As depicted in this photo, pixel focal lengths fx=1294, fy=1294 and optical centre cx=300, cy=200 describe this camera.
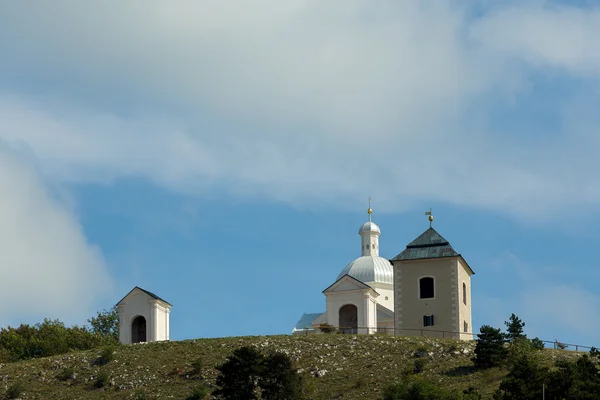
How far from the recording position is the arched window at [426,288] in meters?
85.7

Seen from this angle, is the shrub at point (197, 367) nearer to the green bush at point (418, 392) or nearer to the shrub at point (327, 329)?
the green bush at point (418, 392)

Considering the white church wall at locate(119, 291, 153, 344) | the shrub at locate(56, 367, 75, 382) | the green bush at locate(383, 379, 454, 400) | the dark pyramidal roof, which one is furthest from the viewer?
the white church wall at locate(119, 291, 153, 344)

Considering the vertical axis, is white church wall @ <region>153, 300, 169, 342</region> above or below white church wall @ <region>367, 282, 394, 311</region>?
below

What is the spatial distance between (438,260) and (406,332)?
5321 mm

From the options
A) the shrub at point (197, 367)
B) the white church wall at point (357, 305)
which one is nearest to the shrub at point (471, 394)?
the shrub at point (197, 367)

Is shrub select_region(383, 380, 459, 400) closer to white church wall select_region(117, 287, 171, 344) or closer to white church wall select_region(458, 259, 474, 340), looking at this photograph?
white church wall select_region(458, 259, 474, 340)

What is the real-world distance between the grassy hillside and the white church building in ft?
21.4

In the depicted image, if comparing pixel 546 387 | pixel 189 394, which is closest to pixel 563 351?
pixel 546 387

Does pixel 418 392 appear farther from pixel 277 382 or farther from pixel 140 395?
pixel 140 395

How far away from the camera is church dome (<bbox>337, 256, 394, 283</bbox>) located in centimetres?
10906

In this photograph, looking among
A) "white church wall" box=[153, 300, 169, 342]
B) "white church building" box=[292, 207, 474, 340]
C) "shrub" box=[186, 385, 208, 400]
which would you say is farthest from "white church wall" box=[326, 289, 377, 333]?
"shrub" box=[186, 385, 208, 400]

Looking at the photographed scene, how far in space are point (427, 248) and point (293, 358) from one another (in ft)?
53.2

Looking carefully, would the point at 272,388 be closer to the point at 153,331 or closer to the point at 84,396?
the point at 84,396

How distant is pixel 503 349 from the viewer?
7200 centimetres
